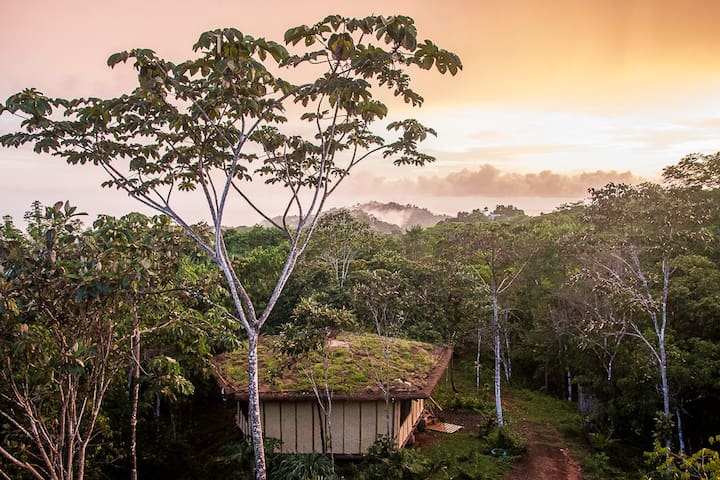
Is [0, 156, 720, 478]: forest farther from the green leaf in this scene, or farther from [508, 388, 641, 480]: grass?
the green leaf

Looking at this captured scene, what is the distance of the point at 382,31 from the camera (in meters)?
6.27

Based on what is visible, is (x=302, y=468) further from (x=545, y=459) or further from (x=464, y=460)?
(x=545, y=459)

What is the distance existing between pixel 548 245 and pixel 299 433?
49.6 ft

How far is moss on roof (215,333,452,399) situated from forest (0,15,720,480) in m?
0.38

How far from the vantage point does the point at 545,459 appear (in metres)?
14.2

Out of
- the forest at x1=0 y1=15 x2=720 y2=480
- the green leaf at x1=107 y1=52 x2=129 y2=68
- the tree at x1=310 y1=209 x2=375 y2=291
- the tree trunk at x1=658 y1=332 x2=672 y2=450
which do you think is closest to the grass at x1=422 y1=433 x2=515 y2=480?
the forest at x1=0 y1=15 x2=720 y2=480

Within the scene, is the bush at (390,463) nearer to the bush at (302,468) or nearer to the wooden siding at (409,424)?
the wooden siding at (409,424)

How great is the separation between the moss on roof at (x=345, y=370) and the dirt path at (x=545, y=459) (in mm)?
3477

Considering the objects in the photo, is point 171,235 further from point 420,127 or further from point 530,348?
point 530,348

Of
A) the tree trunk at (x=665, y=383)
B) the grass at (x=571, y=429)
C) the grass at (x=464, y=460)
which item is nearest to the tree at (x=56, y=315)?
the grass at (x=464, y=460)

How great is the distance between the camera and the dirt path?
13.0m

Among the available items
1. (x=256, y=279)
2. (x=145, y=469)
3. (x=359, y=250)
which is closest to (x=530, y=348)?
(x=359, y=250)

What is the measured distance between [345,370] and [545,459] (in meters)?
6.50

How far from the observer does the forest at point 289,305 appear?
266 inches
